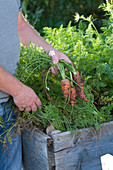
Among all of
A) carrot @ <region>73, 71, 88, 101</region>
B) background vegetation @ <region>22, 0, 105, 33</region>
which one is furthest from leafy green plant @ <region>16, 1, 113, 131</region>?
background vegetation @ <region>22, 0, 105, 33</region>

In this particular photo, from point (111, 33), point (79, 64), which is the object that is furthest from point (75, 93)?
point (111, 33)

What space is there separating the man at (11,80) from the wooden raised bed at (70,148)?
14 cm

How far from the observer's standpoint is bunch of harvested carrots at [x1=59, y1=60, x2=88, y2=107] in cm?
164

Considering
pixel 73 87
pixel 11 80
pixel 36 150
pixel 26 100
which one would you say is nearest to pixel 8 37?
pixel 11 80

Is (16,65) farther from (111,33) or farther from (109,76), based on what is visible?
(111,33)

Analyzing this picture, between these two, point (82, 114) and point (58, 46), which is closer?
point (82, 114)

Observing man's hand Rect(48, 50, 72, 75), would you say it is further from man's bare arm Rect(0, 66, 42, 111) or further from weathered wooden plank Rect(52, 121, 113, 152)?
weathered wooden plank Rect(52, 121, 113, 152)

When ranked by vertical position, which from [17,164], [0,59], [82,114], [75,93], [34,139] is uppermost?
[0,59]

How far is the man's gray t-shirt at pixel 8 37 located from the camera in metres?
Answer: 1.57

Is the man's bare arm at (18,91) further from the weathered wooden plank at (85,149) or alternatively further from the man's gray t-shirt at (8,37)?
the weathered wooden plank at (85,149)

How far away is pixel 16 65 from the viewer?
1.72 m

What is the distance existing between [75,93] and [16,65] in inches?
17.4

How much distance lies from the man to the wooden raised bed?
0.46 feet

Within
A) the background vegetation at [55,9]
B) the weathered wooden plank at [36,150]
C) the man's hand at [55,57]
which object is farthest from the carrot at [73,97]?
the background vegetation at [55,9]
